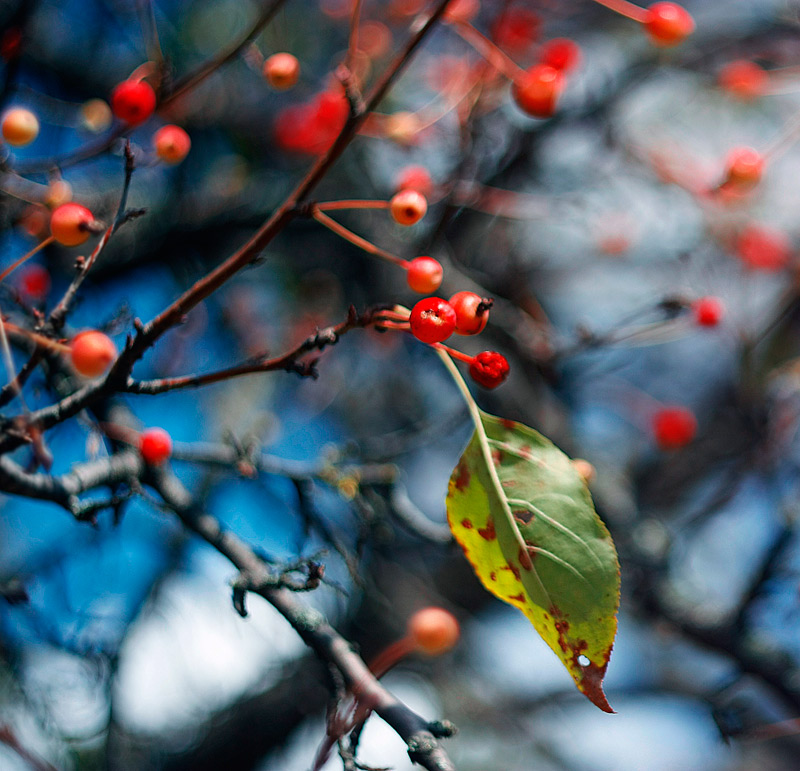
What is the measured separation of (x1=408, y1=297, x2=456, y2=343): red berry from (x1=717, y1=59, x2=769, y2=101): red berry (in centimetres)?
188

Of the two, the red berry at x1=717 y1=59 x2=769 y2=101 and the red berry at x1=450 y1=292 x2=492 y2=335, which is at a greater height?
the red berry at x1=450 y1=292 x2=492 y2=335

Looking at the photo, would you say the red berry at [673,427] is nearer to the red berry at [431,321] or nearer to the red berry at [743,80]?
the red berry at [743,80]

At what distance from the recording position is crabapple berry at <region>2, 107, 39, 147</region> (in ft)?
2.98

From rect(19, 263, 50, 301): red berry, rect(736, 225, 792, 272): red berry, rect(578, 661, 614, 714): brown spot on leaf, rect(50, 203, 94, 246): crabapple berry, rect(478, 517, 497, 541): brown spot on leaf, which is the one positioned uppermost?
rect(50, 203, 94, 246): crabapple berry

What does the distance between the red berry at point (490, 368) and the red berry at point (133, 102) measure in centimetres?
62

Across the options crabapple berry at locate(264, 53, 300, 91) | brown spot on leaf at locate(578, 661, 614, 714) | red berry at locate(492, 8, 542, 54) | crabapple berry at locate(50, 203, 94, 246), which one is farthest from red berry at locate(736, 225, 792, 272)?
crabapple berry at locate(50, 203, 94, 246)

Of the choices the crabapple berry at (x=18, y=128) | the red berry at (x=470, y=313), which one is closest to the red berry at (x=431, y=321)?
the red berry at (x=470, y=313)

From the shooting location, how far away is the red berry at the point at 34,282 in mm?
1461

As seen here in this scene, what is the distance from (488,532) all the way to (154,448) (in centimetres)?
54

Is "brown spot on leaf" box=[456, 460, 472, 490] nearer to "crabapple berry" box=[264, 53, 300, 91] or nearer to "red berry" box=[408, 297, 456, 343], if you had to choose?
"red berry" box=[408, 297, 456, 343]

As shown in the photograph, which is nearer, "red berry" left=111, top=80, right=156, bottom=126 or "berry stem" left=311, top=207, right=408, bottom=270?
"berry stem" left=311, top=207, right=408, bottom=270

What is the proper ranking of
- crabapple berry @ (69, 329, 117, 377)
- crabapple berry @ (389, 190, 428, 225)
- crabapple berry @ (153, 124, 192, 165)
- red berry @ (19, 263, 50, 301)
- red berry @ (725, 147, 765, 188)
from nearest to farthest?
crabapple berry @ (69, 329, 117, 377), crabapple berry @ (389, 190, 428, 225), crabapple berry @ (153, 124, 192, 165), red berry @ (725, 147, 765, 188), red berry @ (19, 263, 50, 301)

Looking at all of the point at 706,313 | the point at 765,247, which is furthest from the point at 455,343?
the point at 765,247

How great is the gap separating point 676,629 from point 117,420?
1351 millimetres
